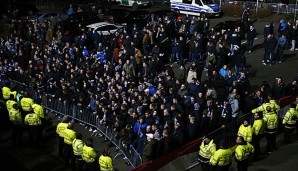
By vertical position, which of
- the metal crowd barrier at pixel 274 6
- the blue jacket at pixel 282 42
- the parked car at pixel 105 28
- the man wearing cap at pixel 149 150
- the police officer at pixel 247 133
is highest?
the metal crowd barrier at pixel 274 6

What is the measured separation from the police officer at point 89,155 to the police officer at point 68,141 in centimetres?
110

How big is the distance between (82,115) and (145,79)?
9.97ft

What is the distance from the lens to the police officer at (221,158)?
10.9 metres

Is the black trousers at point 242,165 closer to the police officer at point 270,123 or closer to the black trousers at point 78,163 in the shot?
the police officer at point 270,123

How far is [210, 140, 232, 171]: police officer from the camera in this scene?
35.7ft

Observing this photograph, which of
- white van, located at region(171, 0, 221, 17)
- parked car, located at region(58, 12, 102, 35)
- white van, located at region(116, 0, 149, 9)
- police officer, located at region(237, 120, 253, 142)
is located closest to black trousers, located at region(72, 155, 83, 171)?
police officer, located at region(237, 120, 253, 142)

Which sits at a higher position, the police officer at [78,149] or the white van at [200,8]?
the white van at [200,8]

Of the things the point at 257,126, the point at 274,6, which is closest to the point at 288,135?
the point at 257,126

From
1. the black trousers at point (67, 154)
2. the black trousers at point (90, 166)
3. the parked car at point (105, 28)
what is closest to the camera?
the black trousers at point (90, 166)

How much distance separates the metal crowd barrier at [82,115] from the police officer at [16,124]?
7.32 feet

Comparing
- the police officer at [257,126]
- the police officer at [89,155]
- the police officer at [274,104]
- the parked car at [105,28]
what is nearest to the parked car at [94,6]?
the parked car at [105,28]

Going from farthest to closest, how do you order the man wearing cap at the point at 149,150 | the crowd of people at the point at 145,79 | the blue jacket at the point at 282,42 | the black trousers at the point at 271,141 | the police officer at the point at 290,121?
the blue jacket at the point at 282,42, the crowd of people at the point at 145,79, the police officer at the point at 290,121, the black trousers at the point at 271,141, the man wearing cap at the point at 149,150

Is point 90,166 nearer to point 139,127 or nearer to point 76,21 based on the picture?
point 139,127

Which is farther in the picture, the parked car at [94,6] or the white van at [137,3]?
the white van at [137,3]
